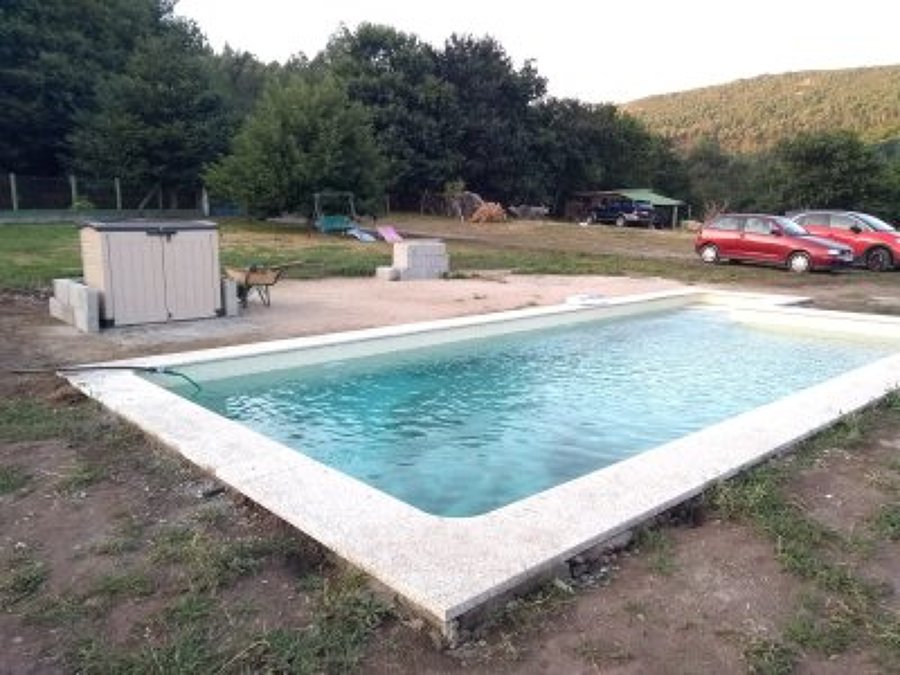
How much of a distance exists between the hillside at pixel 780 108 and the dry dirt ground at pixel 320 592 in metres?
53.7

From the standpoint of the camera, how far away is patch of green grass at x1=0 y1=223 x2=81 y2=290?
1270cm

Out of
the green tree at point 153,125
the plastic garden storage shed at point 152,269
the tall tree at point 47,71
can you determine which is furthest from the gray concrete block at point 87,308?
the tall tree at point 47,71

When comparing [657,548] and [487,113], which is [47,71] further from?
[657,548]

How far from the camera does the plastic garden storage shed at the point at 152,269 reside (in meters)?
9.12

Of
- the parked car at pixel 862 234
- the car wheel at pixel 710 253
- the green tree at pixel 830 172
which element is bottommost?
the car wheel at pixel 710 253

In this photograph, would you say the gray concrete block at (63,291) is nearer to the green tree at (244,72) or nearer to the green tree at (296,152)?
the green tree at (296,152)

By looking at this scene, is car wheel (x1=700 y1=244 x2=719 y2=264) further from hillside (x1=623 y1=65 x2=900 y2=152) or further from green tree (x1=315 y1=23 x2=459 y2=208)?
hillside (x1=623 y1=65 x2=900 y2=152)

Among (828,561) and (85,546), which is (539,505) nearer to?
(828,561)

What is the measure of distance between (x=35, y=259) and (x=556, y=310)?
11.3 meters

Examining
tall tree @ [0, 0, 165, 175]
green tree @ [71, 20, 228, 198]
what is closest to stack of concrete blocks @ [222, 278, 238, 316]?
green tree @ [71, 20, 228, 198]

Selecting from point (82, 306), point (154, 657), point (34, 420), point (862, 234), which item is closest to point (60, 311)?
point (82, 306)

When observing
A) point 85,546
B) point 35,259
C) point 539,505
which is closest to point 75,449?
point 85,546

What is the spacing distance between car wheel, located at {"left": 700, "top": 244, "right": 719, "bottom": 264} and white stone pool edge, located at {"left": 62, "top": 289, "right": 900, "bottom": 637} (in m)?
13.3

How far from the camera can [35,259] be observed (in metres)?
15.8
